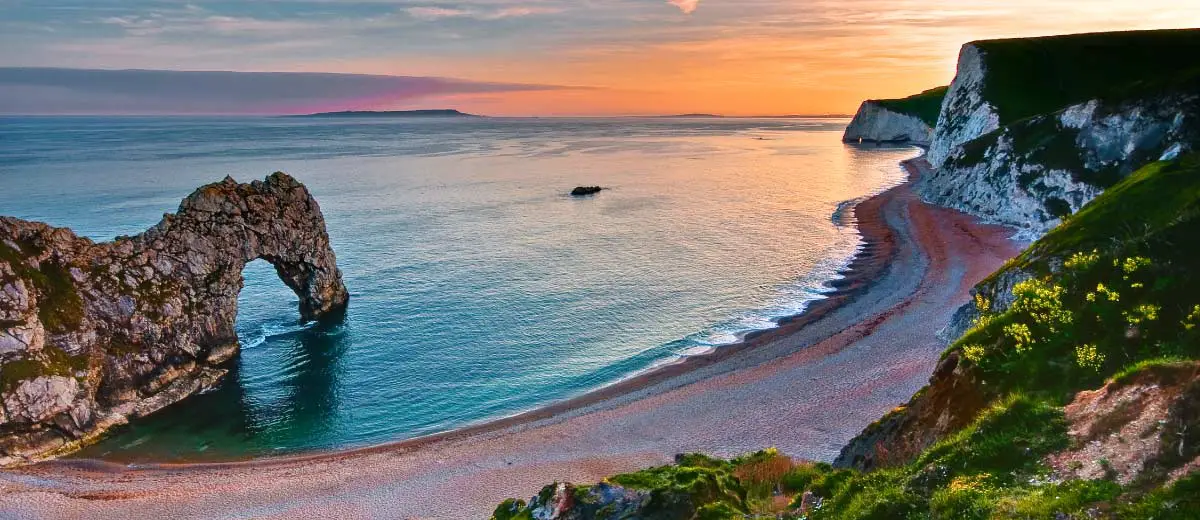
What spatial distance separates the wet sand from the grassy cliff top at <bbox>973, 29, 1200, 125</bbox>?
62.1 meters

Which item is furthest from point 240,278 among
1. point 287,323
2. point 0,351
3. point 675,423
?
point 675,423

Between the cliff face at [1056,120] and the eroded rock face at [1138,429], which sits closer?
the eroded rock face at [1138,429]

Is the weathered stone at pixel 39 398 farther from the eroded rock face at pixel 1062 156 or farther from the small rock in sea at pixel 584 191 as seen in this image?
the small rock in sea at pixel 584 191

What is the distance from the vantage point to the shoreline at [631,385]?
30781 mm

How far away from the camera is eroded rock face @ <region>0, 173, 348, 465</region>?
31.4 meters

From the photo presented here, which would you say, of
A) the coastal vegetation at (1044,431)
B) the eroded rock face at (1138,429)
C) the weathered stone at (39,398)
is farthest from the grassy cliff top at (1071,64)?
the weathered stone at (39,398)

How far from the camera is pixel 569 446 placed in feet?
98.1

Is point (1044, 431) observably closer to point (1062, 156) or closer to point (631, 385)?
point (631, 385)

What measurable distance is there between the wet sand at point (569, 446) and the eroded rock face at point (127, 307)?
335 cm

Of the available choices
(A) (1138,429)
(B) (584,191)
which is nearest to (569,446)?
(A) (1138,429)

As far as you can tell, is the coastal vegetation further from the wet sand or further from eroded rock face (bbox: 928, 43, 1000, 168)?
eroded rock face (bbox: 928, 43, 1000, 168)

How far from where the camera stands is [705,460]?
2089 centimetres

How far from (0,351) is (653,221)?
6354cm

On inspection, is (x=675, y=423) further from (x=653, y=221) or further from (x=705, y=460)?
(x=653, y=221)
